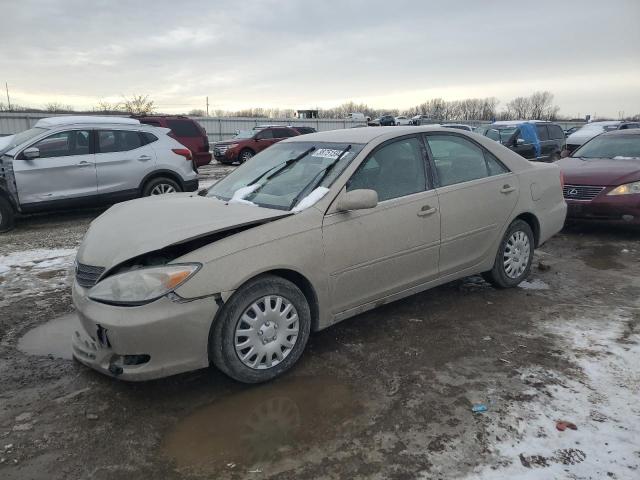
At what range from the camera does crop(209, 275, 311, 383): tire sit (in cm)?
311

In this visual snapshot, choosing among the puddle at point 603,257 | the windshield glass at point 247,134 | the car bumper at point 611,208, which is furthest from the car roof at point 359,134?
the windshield glass at point 247,134

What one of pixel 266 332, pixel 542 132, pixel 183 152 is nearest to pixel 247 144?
pixel 542 132

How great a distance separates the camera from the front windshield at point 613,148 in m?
8.01

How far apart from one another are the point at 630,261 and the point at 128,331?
232 inches

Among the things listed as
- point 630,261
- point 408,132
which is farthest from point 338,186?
point 630,261

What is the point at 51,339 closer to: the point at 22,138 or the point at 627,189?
the point at 22,138

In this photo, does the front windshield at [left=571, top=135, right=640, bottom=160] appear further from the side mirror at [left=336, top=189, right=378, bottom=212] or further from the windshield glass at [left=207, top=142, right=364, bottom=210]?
the side mirror at [left=336, top=189, right=378, bottom=212]

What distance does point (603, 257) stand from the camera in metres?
6.39

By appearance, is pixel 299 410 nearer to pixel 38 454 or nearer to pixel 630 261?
pixel 38 454

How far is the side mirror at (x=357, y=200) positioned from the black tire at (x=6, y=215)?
659 cm

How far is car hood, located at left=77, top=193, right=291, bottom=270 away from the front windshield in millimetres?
6907

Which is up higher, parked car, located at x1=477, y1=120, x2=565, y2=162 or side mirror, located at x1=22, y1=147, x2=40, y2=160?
side mirror, located at x1=22, y1=147, x2=40, y2=160

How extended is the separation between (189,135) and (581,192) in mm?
11470

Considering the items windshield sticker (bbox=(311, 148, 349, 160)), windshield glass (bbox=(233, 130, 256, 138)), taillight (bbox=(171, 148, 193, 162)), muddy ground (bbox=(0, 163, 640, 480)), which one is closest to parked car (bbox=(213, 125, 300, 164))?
windshield glass (bbox=(233, 130, 256, 138))
